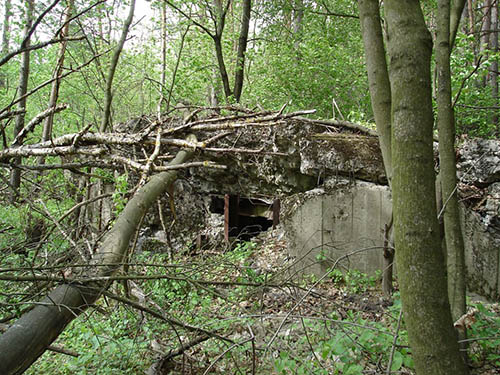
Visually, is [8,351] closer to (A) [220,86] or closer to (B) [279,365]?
(B) [279,365]

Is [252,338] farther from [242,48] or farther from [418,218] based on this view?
[242,48]

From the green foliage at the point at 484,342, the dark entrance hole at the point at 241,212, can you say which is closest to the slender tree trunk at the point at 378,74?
the green foliage at the point at 484,342

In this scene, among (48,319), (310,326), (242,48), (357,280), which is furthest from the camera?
(242,48)

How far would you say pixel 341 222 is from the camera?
4539 mm

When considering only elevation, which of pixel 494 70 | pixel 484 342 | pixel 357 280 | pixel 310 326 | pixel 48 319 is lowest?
pixel 357 280

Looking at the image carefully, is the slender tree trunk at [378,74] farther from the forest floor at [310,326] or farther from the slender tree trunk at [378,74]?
the forest floor at [310,326]

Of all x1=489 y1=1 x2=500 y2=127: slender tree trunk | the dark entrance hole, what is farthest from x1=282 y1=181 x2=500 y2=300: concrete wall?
x1=489 y1=1 x2=500 y2=127: slender tree trunk

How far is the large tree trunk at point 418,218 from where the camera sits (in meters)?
1.35

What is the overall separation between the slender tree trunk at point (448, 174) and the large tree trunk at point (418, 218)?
92cm

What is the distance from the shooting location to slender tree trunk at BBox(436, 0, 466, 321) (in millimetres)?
2191

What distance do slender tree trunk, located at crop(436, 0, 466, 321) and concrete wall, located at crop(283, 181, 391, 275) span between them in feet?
6.40

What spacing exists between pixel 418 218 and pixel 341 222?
10.7ft

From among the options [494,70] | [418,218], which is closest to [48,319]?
[418,218]

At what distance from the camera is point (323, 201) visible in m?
4.61
